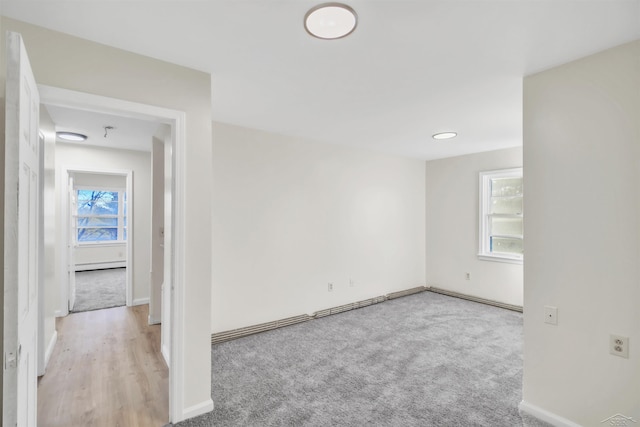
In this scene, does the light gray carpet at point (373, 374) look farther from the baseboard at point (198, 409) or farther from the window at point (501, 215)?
the window at point (501, 215)

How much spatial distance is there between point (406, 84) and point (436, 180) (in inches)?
140

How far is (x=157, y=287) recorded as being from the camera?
402 centimetres

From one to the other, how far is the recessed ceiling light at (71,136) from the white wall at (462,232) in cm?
539

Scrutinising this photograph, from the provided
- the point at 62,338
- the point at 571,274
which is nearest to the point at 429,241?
the point at 571,274

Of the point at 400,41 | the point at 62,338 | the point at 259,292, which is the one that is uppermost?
the point at 400,41

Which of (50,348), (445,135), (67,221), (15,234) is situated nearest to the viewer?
(15,234)

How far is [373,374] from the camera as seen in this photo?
2.71 metres

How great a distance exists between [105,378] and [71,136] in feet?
10.1

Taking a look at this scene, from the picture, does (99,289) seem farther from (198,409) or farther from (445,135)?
(445,135)

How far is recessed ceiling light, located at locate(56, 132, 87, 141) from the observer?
4.00 meters

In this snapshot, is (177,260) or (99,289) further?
(99,289)

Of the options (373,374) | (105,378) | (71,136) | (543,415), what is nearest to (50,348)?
(105,378)

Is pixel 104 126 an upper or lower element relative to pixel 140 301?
upper

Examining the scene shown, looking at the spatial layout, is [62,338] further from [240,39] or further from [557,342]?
[557,342]
